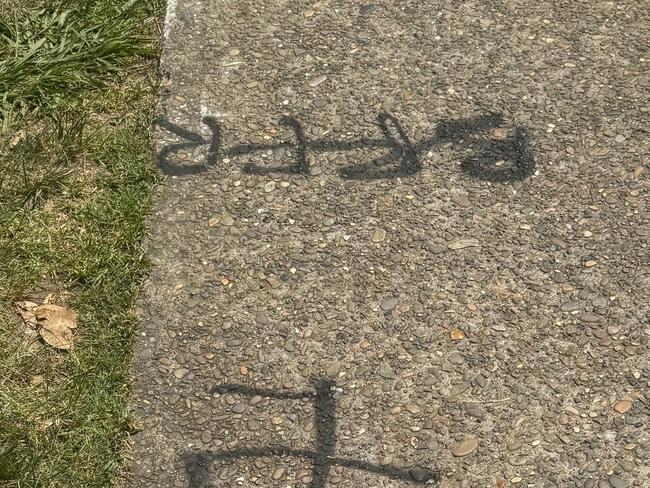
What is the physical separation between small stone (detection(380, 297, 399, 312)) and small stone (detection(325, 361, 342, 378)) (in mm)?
254

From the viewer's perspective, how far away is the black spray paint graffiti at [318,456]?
2914mm

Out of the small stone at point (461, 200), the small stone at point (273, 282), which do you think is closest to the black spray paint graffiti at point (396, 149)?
the small stone at point (461, 200)

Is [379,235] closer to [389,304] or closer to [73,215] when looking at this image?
[389,304]

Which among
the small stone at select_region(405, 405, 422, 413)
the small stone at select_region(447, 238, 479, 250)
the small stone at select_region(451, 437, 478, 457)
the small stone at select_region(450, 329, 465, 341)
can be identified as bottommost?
the small stone at select_region(451, 437, 478, 457)

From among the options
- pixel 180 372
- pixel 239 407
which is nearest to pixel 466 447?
pixel 239 407

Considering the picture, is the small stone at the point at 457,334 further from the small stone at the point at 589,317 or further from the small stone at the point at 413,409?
the small stone at the point at 589,317

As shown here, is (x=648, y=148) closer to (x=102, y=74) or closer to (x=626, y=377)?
(x=626, y=377)

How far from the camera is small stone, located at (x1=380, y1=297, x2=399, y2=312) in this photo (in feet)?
10.8

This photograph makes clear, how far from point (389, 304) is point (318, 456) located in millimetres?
597

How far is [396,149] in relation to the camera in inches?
147

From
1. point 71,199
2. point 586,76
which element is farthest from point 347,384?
point 586,76

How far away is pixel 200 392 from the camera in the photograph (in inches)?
125

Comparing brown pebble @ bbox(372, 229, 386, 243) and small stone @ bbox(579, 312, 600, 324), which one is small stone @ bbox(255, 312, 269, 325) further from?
small stone @ bbox(579, 312, 600, 324)

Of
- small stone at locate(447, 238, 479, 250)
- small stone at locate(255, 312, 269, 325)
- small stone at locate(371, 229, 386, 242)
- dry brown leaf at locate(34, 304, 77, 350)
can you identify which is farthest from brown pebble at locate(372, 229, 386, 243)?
dry brown leaf at locate(34, 304, 77, 350)
